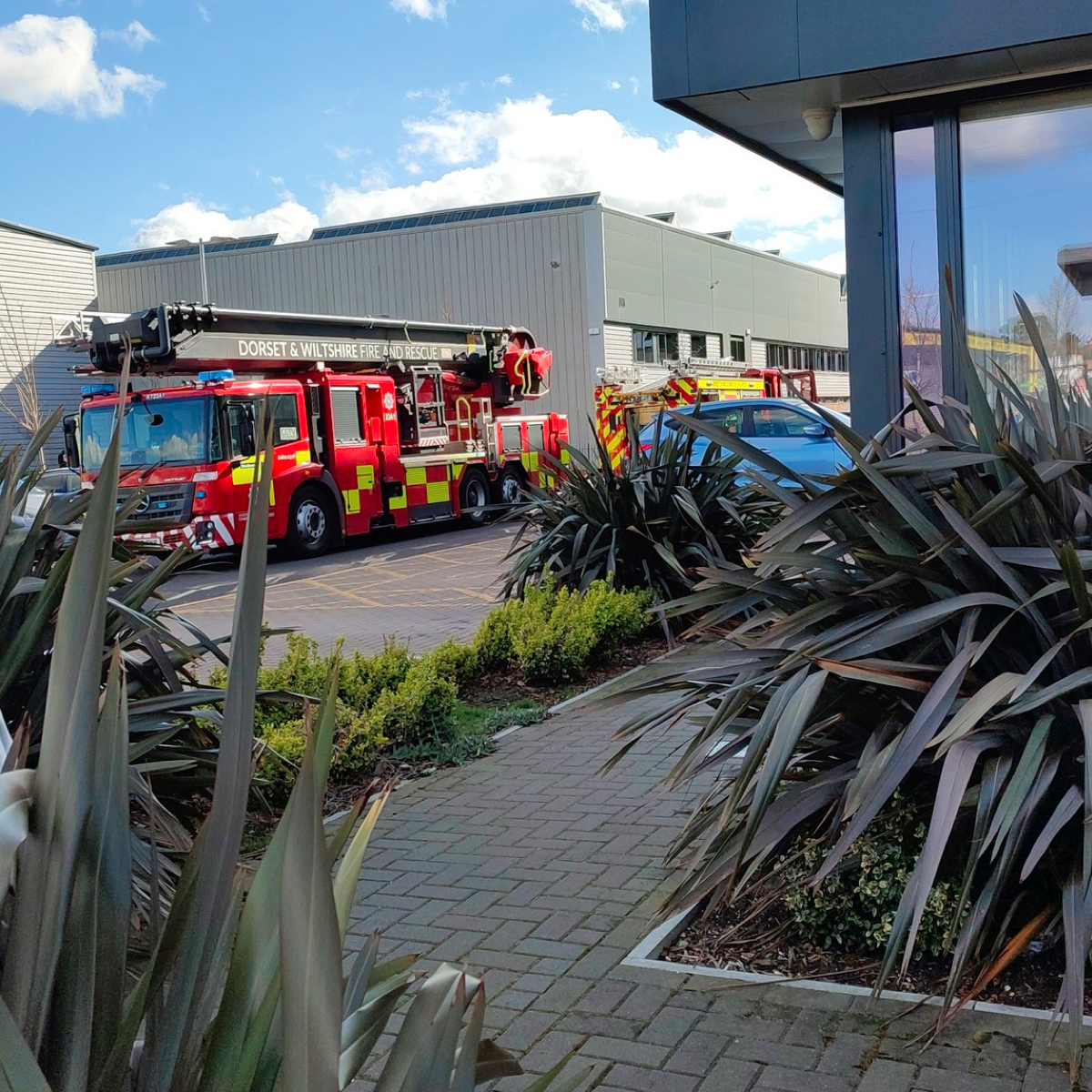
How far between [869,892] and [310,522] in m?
15.7

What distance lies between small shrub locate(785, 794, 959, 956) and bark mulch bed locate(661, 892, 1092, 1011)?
0.06 meters

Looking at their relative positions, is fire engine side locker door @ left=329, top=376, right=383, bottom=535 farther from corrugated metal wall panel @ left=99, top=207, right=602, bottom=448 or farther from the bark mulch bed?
the bark mulch bed

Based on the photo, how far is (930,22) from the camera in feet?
21.2

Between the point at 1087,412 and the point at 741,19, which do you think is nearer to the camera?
the point at 1087,412

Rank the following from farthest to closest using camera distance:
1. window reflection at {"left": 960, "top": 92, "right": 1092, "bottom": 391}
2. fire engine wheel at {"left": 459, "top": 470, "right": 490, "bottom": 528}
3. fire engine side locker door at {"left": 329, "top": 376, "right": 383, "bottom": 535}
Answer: fire engine wheel at {"left": 459, "top": 470, "right": 490, "bottom": 528} < fire engine side locker door at {"left": 329, "top": 376, "right": 383, "bottom": 535} < window reflection at {"left": 960, "top": 92, "right": 1092, "bottom": 391}

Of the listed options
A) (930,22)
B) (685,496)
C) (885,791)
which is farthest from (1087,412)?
(685,496)

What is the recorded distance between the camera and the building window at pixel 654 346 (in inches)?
1489

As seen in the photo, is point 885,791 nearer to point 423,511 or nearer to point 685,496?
point 685,496

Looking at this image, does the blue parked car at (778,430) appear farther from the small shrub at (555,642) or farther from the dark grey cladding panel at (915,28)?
the dark grey cladding panel at (915,28)

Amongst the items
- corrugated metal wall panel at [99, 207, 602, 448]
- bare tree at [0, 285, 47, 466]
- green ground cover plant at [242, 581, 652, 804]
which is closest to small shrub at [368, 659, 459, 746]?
green ground cover plant at [242, 581, 652, 804]

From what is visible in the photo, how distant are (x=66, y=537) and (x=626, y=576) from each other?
6.04 m

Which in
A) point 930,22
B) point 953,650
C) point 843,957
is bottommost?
point 843,957

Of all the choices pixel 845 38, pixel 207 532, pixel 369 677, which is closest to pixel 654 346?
pixel 207 532

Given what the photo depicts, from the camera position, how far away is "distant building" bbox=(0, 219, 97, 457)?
3016 centimetres
